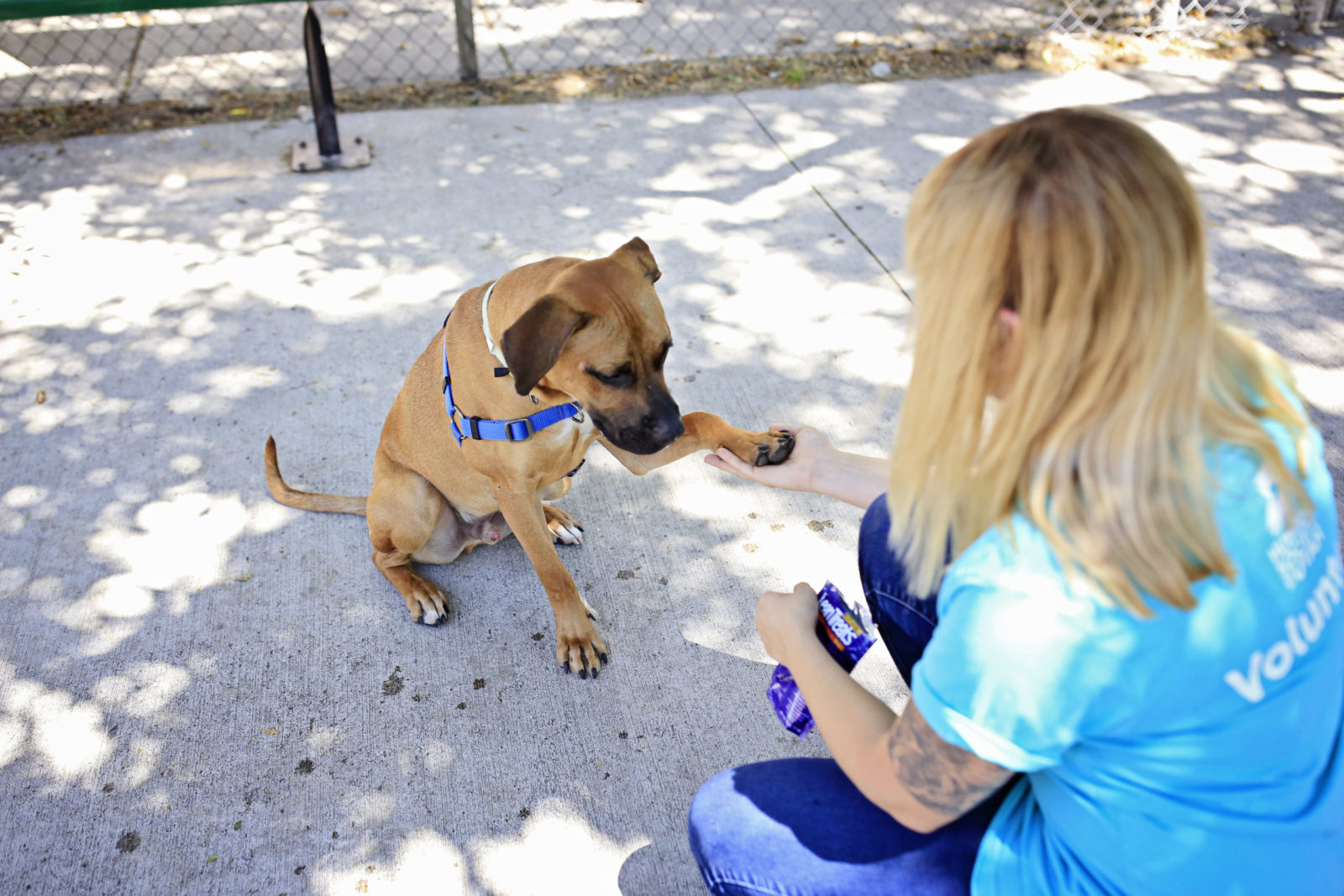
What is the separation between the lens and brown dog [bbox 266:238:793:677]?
8.20 ft

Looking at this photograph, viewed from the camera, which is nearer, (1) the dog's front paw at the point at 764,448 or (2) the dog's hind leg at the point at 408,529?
(1) the dog's front paw at the point at 764,448

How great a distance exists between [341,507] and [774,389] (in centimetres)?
187

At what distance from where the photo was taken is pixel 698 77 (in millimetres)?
6543

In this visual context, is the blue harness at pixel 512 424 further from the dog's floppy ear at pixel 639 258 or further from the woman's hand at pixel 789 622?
the woman's hand at pixel 789 622

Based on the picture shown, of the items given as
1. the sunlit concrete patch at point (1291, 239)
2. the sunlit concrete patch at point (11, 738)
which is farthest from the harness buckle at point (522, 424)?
the sunlit concrete patch at point (1291, 239)

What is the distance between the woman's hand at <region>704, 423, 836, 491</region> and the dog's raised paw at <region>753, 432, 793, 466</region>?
13 mm

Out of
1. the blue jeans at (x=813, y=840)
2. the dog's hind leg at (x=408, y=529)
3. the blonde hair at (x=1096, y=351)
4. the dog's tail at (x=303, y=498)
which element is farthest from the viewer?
the dog's tail at (x=303, y=498)

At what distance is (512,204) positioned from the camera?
509cm

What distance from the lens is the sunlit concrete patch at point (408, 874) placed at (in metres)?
2.28

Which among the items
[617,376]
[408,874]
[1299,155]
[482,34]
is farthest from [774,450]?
[482,34]

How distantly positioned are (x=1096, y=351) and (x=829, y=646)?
0.91 metres

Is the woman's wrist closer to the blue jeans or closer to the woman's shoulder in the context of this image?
the blue jeans

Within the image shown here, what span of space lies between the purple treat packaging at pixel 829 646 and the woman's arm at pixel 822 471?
0.55 m

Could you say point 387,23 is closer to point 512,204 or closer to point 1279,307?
point 512,204
